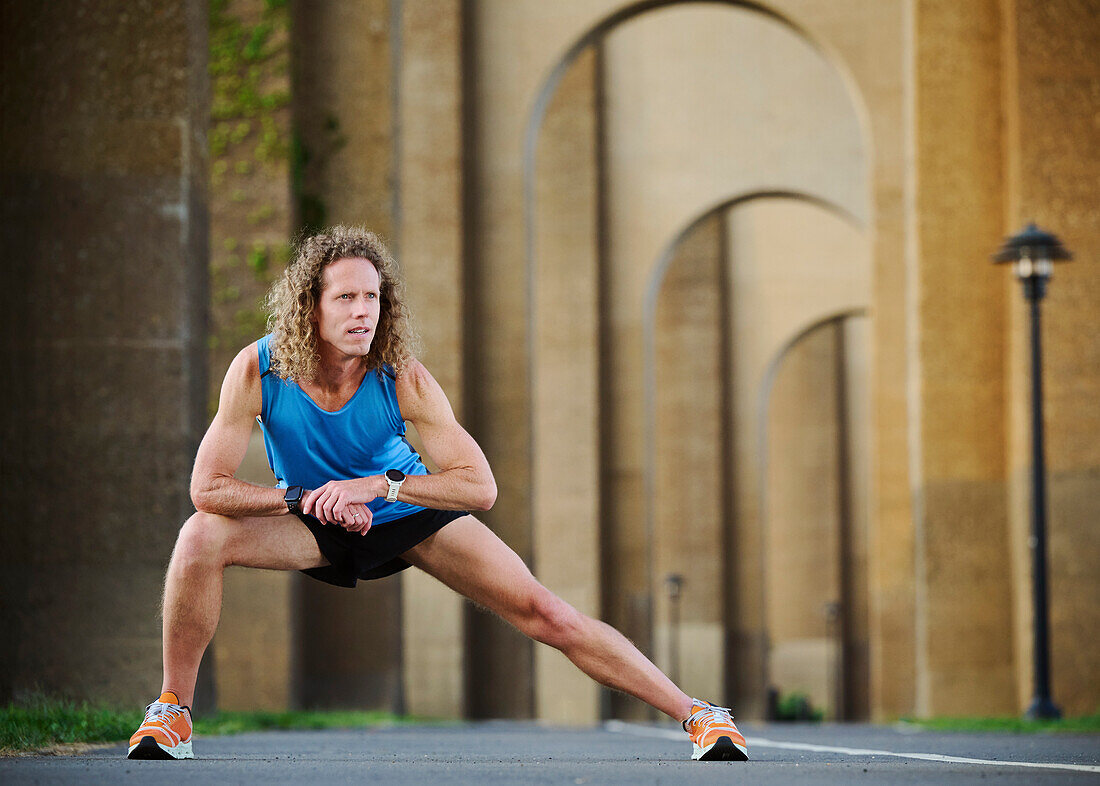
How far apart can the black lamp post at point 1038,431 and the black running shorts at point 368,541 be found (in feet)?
29.4

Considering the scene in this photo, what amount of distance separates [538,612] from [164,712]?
42.4 inches

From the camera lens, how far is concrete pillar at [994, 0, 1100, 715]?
43.4 ft

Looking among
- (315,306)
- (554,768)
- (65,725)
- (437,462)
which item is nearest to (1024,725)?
(65,725)

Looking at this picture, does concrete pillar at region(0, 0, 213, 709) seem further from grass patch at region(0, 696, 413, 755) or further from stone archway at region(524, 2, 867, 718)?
stone archway at region(524, 2, 867, 718)

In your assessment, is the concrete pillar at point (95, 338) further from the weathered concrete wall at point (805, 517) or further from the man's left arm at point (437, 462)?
the weathered concrete wall at point (805, 517)

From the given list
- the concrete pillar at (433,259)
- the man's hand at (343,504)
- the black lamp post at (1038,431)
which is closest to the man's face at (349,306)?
the man's hand at (343,504)

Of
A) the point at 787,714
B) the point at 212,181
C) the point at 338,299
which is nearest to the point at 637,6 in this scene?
the point at 212,181

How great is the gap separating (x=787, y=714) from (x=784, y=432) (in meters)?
7.89

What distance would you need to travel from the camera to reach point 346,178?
1608 cm

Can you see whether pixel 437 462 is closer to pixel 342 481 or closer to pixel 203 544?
pixel 342 481

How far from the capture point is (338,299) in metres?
4.58

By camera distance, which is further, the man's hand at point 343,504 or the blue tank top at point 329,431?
the blue tank top at point 329,431

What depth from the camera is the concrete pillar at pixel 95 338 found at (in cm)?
830

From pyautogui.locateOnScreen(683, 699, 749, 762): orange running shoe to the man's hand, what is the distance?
106 centimetres
